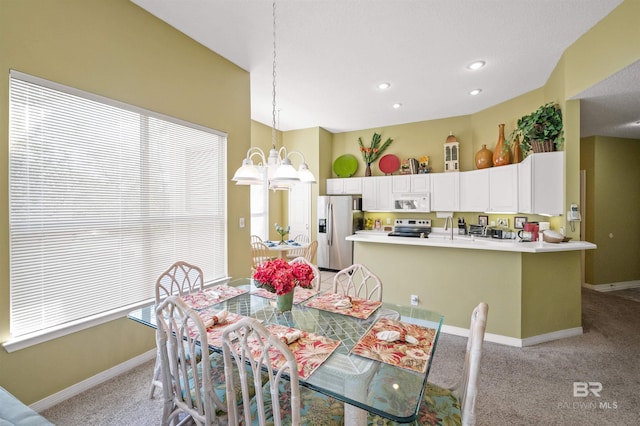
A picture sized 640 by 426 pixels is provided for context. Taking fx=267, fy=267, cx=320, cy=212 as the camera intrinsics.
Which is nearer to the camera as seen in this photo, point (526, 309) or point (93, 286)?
point (93, 286)

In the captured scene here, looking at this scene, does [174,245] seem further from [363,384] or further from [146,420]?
[363,384]

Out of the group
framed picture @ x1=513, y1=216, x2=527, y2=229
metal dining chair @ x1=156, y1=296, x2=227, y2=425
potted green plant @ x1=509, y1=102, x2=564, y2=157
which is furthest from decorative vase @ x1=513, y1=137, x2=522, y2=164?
metal dining chair @ x1=156, y1=296, x2=227, y2=425

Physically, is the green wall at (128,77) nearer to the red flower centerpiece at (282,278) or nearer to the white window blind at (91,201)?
the white window blind at (91,201)

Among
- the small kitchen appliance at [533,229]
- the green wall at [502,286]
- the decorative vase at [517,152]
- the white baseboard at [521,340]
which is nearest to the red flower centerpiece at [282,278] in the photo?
the green wall at [502,286]

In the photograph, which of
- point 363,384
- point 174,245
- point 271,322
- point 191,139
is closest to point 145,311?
point 271,322

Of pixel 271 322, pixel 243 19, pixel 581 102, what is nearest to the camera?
pixel 271 322

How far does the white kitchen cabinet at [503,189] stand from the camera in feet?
12.3

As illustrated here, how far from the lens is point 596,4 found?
2.26m

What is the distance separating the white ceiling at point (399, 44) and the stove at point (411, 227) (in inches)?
89.8

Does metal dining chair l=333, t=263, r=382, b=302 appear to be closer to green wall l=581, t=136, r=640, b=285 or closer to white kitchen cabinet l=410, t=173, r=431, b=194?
white kitchen cabinet l=410, t=173, r=431, b=194

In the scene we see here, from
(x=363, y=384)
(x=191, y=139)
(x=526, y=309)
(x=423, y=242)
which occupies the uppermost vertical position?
(x=191, y=139)

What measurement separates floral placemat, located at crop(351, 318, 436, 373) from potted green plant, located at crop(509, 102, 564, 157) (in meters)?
2.98

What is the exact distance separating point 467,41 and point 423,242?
2161 millimetres

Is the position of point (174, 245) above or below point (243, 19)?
below
